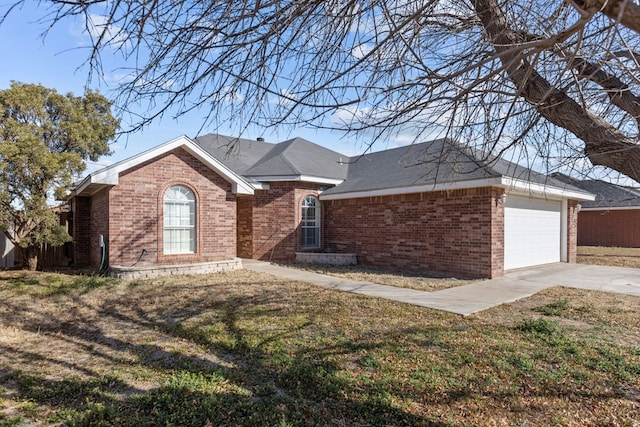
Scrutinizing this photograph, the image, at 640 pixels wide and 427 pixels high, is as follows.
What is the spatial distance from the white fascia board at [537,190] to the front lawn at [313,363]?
3670 mm

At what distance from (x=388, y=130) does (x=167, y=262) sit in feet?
32.6

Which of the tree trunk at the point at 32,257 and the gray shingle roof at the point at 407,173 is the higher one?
the gray shingle roof at the point at 407,173

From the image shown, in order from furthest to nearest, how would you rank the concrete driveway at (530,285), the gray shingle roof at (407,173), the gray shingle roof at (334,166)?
1. the gray shingle roof at (334,166)
2. the gray shingle roof at (407,173)
3. the concrete driveway at (530,285)

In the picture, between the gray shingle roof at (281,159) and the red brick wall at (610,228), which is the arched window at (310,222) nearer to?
the gray shingle roof at (281,159)

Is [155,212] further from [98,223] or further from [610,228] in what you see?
[610,228]

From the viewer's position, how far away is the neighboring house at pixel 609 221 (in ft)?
77.0

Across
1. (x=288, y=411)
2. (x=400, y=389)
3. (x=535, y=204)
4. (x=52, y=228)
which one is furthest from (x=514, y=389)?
(x=52, y=228)

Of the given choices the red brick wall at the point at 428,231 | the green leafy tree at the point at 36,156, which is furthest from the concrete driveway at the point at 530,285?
the green leafy tree at the point at 36,156

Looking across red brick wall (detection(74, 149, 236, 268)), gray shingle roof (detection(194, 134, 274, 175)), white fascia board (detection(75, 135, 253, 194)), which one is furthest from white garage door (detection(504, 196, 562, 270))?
gray shingle roof (detection(194, 134, 274, 175))

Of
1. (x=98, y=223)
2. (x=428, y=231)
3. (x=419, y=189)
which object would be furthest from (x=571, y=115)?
(x=98, y=223)

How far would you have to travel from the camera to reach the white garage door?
12.3 m

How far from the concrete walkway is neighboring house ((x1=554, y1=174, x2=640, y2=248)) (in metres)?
12.7

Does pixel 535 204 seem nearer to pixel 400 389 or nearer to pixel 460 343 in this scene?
pixel 460 343

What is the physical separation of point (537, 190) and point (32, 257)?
1714 centimetres
